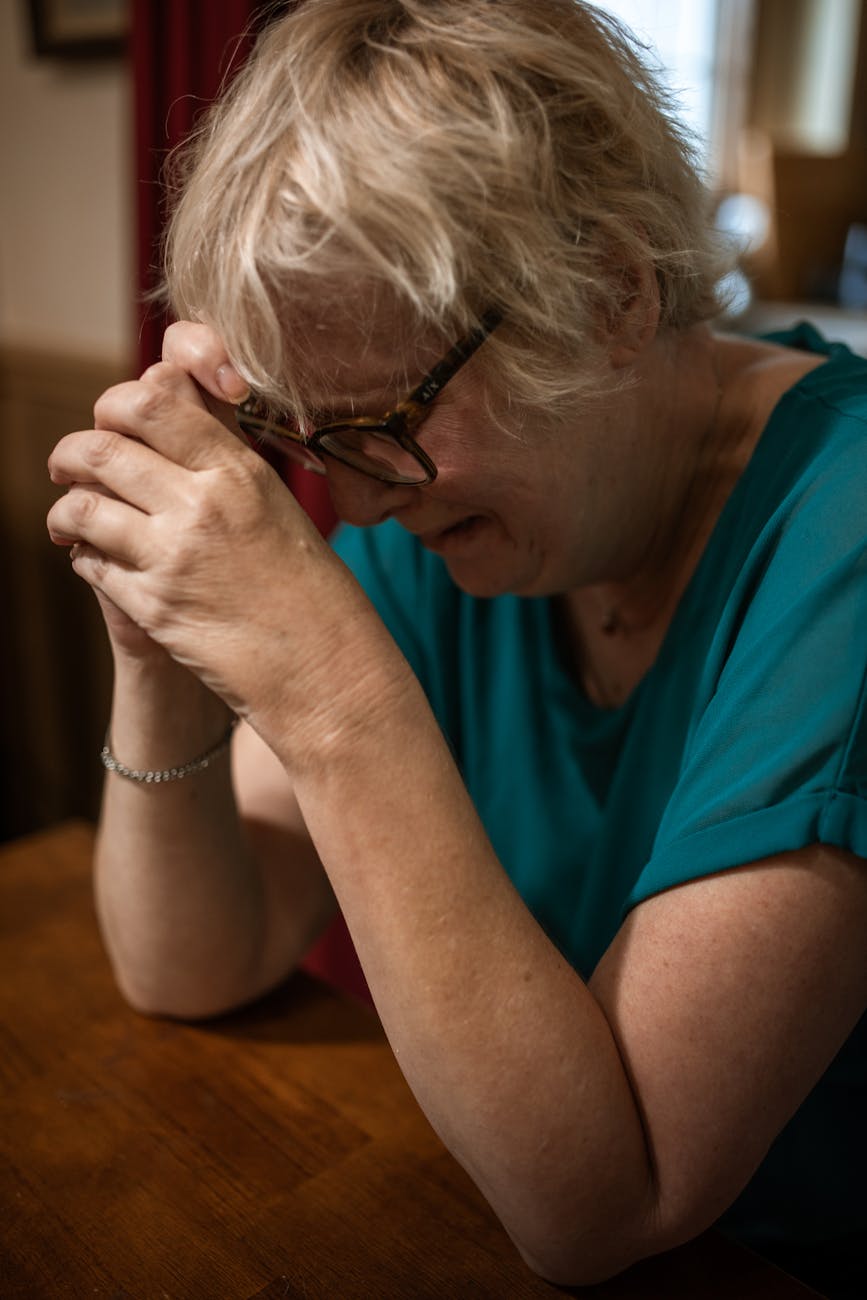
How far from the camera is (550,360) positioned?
0.83m

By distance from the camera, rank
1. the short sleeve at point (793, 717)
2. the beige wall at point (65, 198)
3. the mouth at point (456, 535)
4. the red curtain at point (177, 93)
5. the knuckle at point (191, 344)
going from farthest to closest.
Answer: the beige wall at point (65, 198)
the red curtain at point (177, 93)
the mouth at point (456, 535)
the knuckle at point (191, 344)
the short sleeve at point (793, 717)

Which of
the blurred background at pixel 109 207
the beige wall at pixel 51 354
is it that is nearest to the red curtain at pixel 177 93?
the blurred background at pixel 109 207

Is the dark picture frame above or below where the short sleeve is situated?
above

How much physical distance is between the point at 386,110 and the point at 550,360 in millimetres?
206

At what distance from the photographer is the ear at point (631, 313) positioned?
86 cm

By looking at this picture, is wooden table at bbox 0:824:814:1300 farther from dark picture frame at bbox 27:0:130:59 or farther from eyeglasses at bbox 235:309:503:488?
dark picture frame at bbox 27:0:130:59

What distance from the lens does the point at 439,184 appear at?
742mm

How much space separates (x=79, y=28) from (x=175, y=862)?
1.93 metres

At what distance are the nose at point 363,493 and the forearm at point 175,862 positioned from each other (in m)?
0.21

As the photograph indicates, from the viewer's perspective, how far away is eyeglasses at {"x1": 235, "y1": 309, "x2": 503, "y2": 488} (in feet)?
2.67

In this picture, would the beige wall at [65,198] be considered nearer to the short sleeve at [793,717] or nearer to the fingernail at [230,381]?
the fingernail at [230,381]

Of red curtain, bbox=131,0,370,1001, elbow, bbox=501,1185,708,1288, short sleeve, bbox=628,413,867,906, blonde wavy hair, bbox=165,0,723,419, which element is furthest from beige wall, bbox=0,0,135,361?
elbow, bbox=501,1185,708,1288

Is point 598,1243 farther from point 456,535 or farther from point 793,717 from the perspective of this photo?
point 456,535

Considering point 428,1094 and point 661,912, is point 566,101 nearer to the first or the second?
point 661,912
